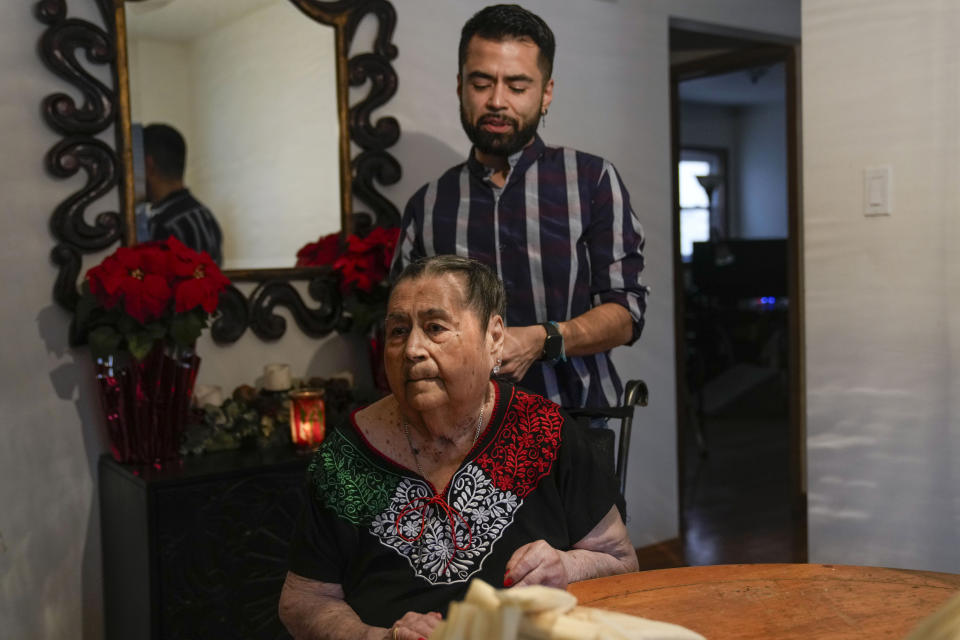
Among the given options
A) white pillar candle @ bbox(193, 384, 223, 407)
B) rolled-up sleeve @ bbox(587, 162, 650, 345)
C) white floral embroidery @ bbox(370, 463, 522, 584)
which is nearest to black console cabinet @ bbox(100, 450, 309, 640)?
white pillar candle @ bbox(193, 384, 223, 407)

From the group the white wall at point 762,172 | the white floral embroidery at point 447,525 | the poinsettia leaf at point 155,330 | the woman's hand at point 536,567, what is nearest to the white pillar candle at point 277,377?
the poinsettia leaf at point 155,330

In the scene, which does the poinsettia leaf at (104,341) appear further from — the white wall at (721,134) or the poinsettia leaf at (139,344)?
the white wall at (721,134)

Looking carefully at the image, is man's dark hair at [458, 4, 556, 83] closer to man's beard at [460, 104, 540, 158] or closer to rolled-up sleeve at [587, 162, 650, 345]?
man's beard at [460, 104, 540, 158]

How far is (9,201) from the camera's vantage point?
2443mm

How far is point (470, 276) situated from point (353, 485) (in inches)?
14.2

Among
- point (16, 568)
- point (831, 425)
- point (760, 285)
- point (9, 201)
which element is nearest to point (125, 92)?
point (9, 201)

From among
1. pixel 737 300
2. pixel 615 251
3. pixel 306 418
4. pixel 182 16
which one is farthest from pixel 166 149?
pixel 737 300

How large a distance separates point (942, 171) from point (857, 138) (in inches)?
8.7

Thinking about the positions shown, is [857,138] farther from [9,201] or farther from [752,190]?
[752,190]

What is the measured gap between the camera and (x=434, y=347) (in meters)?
1.45

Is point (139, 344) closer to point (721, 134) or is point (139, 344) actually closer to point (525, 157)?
point (525, 157)

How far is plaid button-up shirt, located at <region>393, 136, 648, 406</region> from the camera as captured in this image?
6.84 ft

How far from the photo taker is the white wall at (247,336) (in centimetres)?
246

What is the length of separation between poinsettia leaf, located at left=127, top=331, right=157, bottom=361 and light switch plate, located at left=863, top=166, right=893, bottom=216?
5.72 ft
